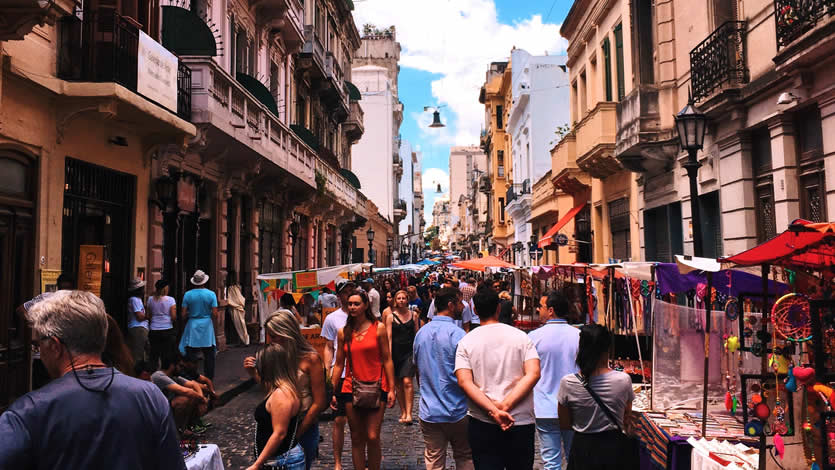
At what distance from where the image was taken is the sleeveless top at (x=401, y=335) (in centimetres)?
844

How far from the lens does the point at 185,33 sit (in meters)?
13.6

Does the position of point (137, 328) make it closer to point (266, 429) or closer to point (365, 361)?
point (365, 361)

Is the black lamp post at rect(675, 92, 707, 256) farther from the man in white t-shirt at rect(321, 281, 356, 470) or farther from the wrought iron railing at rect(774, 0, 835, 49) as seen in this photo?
the man in white t-shirt at rect(321, 281, 356, 470)

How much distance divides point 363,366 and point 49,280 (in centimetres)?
598

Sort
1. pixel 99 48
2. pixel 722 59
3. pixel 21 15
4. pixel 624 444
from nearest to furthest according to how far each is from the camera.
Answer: pixel 624 444 → pixel 21 15 → pixel 99 48 → pixel 722 59

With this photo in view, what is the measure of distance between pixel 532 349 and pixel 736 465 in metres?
1.73

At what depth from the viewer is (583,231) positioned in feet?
74.0

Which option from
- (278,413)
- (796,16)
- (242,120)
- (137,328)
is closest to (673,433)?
(278,413)

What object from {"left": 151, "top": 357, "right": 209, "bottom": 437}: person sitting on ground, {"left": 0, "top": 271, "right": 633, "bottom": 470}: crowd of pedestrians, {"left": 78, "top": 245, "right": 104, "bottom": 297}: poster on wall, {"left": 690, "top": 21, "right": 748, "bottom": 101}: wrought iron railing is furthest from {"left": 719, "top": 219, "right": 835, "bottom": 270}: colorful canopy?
{"left": 78, "top": 245, "right": 104, "bottom": 297}: poster on wall

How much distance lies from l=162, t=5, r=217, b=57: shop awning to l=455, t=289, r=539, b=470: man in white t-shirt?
11262 mm

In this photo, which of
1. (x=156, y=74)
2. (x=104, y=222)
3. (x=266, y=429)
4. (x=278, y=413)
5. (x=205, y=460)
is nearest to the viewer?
(x=278, y=413)

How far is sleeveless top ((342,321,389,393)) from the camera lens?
244 inches

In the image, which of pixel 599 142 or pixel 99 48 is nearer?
pixel 99 48

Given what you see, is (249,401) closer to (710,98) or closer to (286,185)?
(710,98)
